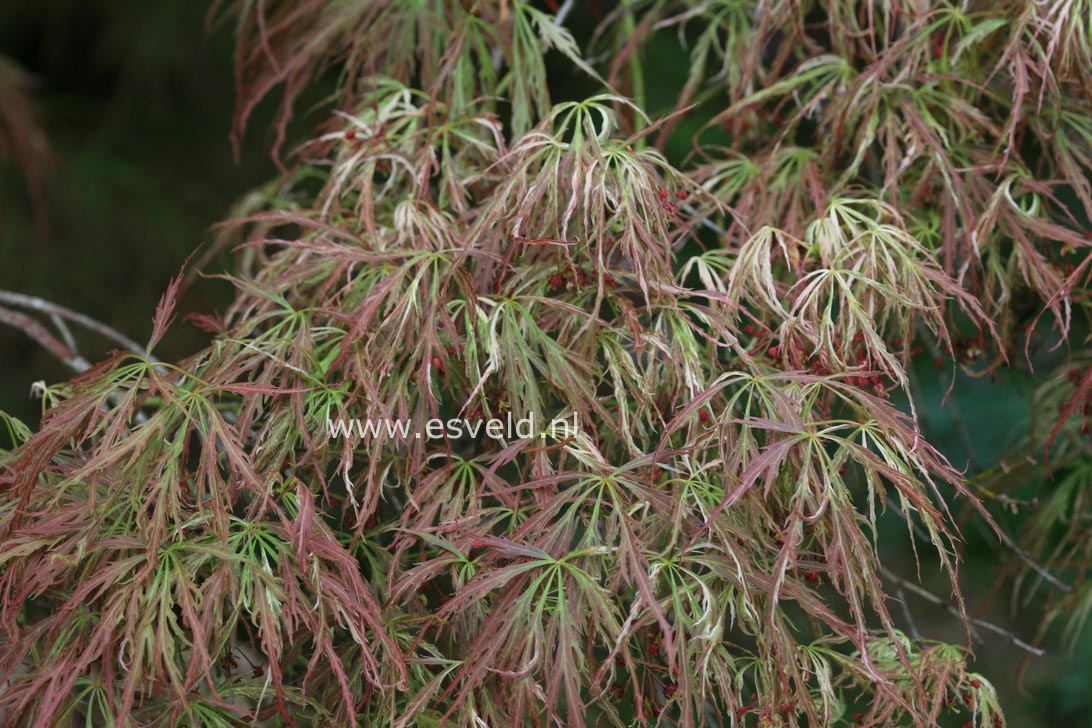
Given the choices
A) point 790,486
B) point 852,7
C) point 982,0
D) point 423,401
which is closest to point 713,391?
point 790,486

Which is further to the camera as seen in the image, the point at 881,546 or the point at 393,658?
the point at 881,546

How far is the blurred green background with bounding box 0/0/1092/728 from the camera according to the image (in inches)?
136

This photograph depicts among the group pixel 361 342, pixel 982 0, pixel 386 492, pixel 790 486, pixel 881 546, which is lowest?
pixel 881 546

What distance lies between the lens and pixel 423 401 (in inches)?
44.9

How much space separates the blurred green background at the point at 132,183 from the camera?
3457mm

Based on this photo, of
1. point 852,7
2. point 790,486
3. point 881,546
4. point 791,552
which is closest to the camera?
point 791,552

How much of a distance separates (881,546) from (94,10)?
3419 millimetres

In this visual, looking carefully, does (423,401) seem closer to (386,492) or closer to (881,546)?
(386,492)

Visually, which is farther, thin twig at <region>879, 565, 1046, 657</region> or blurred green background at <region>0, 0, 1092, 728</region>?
blurred green background at <region>0, 0, 1092, 728</region>

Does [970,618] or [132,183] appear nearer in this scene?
[970,618]

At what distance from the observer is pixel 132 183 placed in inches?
138

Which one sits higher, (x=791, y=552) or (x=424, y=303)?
(x=424, y=303)

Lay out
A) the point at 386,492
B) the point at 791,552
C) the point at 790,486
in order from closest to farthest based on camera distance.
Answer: the point at 791,552, the point at 790,486, the point at 386,492

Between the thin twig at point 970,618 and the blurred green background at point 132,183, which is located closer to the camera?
the thin twig at point 970,618
